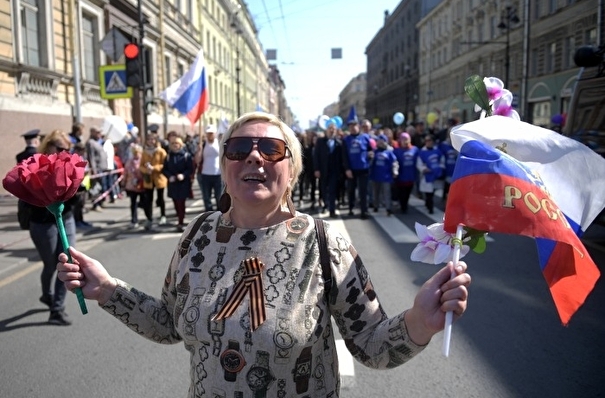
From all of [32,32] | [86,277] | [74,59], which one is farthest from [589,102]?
[32,32]

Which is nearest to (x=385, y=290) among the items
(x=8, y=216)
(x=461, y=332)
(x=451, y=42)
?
(x=461, y=332)

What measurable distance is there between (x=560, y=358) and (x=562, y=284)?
2.72 meters

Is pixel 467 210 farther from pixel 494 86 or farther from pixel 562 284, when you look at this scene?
pixel 494 86

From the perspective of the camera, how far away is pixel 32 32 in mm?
14719

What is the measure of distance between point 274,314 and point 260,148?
0.61m

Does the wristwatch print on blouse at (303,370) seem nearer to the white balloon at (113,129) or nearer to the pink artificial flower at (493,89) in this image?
the pink artificial flower at (493,89)

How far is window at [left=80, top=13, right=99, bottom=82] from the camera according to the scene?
17.9 m

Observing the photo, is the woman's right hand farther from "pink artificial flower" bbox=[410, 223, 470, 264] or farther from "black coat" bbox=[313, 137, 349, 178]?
"black coat" bbox=[313, 137, 349, 178]

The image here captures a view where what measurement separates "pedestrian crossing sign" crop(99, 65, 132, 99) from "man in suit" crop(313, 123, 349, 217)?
5385 millimetres

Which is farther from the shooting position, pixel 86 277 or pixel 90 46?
pixel 90 46

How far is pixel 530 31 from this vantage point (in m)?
33.1

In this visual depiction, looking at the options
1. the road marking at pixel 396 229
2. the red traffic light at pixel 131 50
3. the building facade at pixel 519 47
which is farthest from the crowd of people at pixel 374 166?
the building facade at pixel 519 47

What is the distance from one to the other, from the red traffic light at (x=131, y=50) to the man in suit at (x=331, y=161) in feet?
17.2

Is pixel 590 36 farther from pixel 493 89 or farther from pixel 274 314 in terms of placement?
pixel 274 314
